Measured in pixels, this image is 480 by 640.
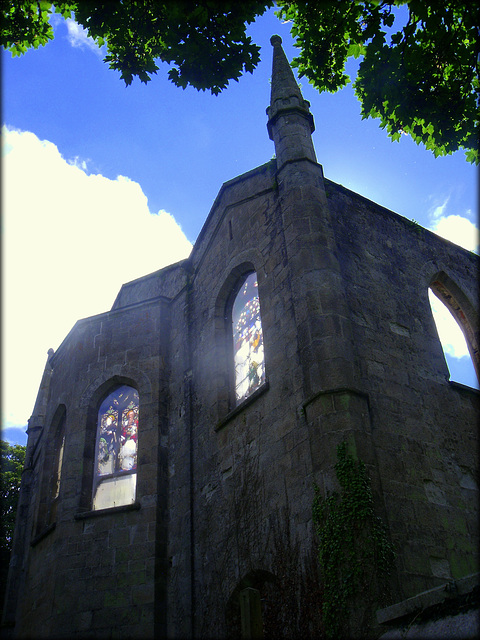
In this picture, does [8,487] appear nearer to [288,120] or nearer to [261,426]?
[261,426]

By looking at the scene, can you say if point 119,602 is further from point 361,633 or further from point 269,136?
point 269,136

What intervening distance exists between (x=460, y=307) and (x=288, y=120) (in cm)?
487

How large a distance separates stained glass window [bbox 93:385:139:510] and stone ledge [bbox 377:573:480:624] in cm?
631

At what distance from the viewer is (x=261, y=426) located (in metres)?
9.23

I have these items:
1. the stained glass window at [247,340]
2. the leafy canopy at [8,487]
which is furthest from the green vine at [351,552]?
the leafy canopy at [8,487]

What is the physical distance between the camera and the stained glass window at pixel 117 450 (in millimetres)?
11273

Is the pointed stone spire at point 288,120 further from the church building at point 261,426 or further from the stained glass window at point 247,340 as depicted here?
the stained glass window at point 247,340

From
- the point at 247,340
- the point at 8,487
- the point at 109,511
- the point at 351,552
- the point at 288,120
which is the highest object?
the point at 288,120

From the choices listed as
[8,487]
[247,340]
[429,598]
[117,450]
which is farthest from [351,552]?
[8,487]

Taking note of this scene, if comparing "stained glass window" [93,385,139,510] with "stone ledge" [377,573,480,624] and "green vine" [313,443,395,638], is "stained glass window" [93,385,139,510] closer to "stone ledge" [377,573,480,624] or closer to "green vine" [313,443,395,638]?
"green vine" [313,443,395,638]

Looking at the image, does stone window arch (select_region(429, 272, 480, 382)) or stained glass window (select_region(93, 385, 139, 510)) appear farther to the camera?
stone window arch (select_region(429, 272, 480, 382))

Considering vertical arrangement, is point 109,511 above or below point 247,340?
below

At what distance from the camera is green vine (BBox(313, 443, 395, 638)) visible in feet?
21.4

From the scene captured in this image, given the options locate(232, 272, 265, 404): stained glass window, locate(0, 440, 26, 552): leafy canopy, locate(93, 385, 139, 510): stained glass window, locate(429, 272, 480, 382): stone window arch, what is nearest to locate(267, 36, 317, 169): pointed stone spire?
locate(232, 272, 265, 404): stained glass window
